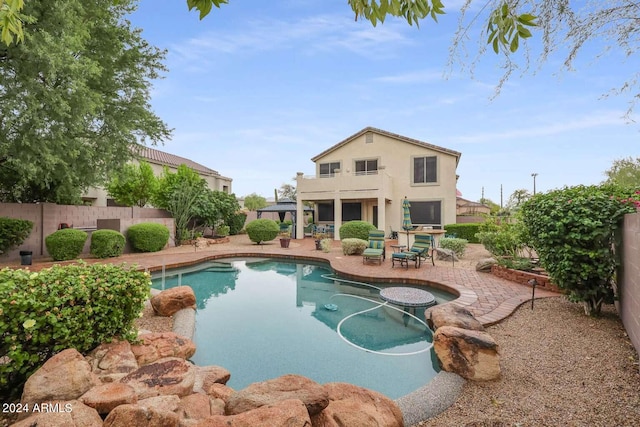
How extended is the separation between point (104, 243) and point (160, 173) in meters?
14.7

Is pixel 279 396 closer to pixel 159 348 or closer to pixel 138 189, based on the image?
pixel 159 348

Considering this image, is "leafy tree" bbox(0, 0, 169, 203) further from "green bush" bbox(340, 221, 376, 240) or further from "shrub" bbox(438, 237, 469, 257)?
"shrub" bbox(438, 237, 469, 257)

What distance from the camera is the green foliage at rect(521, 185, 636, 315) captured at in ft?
14.7

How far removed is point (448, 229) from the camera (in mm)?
16938

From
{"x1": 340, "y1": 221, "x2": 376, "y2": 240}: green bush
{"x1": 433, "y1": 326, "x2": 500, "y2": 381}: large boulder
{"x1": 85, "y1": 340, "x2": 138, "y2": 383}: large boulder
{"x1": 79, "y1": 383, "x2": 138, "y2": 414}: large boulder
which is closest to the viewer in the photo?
{"x1": 79, "y1": 383, "x2": 138, "y2": 414}: large boulder

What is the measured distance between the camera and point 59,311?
2.82 m

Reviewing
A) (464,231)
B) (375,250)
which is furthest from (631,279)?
(464,231)

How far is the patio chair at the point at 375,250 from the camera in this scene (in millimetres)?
10477

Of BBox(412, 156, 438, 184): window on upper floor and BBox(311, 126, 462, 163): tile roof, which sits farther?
BBox(412, 156, 438, 184): window on upper floor

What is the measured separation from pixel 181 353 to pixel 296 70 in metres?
10.0

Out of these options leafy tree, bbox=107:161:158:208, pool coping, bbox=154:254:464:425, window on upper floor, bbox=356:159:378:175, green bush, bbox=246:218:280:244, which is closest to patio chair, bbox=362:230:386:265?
pool coping, bbox=154:254:464:425

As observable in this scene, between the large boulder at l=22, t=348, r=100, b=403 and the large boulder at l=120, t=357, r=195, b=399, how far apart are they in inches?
11.9

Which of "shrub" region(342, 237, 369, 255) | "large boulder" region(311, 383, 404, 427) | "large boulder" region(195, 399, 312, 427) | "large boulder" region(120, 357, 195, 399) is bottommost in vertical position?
"large boulder" region(311, 383, 404, 427)

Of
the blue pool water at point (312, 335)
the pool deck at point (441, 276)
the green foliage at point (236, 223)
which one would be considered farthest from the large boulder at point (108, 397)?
the green foliage at point (236, 223)
